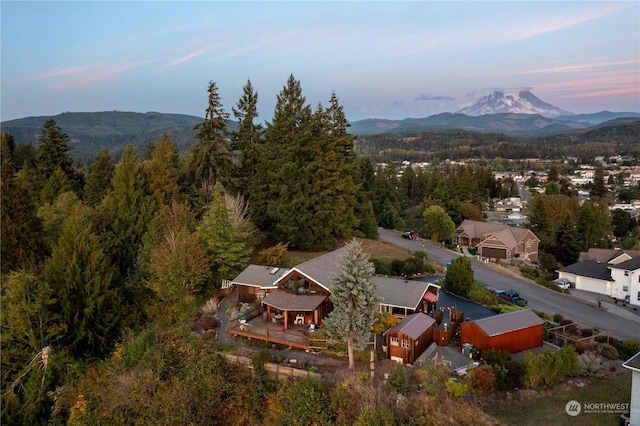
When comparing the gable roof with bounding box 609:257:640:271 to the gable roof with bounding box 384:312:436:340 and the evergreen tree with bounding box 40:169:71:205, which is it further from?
the evergreen tree with bounding box 40:169:71:205

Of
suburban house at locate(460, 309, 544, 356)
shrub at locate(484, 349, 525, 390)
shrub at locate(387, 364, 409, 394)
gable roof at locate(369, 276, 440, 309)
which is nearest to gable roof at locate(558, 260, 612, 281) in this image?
suburban house at locate(460, 309, 544, 356)

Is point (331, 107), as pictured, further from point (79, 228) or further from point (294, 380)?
point (294, 380)

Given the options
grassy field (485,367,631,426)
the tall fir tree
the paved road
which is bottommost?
the paved road

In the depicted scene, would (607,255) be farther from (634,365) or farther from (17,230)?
(17,230)

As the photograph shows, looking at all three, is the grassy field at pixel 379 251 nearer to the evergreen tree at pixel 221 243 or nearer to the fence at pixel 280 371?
the evergreen tree at pixel 221 243

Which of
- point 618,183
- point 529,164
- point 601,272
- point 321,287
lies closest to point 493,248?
point 601,272
